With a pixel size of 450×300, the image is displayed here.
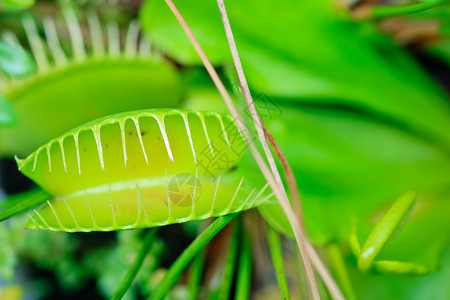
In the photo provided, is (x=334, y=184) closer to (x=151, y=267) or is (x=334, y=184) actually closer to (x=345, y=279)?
(x=345, y=279)

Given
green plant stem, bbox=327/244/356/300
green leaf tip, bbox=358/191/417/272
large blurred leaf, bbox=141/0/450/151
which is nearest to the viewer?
green leaf tip, bbox=358/191/417/272

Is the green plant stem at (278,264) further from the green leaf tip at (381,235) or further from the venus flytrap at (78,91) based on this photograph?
the venus flytrap at (78,91)

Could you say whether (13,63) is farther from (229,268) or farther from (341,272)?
(341,272)

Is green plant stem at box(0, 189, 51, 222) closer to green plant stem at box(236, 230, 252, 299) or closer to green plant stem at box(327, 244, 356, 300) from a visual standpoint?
green plant stem at box(236, 230, 252, 299)

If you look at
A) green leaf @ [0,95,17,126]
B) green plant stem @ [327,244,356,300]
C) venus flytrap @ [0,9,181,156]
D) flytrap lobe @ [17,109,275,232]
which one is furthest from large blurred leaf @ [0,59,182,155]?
green plant stem @ [327,244,356,300]

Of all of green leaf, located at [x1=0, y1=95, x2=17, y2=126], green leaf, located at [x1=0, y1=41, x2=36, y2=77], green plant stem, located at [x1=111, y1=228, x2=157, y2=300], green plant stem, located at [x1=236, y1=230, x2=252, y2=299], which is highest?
green leaf, located at [x1=0, y1=41, x2=36, y2=77]

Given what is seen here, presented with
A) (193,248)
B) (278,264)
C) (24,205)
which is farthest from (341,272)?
(24,205)

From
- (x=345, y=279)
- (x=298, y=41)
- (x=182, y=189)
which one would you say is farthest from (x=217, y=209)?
(x=298, y=41)
